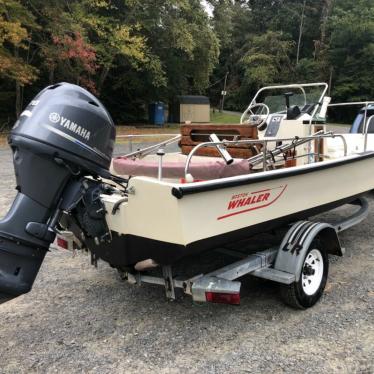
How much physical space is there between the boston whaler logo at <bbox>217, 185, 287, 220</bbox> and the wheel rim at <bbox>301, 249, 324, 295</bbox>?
59 cm

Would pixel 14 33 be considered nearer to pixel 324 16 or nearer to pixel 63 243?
pixel 63 243

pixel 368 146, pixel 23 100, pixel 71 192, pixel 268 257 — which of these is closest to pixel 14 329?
pixel 71 192

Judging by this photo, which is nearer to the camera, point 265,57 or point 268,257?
point 268,257

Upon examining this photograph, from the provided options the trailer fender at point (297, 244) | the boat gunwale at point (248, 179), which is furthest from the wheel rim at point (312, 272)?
the boat gunwale at point (248, 179)

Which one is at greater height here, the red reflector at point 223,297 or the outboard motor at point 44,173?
the outboard motor at point 44,173

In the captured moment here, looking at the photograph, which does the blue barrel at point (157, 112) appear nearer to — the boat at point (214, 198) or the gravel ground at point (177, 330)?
the boat at point (214, 198)

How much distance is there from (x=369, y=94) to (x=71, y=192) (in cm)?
3451

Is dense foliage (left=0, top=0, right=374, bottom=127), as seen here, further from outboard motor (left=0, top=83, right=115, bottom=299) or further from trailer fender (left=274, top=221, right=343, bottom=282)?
trailer fender (left=274, top=221, right=343, bottom=282)

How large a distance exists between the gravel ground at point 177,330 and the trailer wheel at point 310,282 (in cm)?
9

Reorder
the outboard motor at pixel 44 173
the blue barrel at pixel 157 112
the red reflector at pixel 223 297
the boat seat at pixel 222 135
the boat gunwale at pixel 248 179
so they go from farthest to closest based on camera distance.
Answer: the blue barrel at pixel 157 112
the boat seat at pixel 222 135
the red reflector at pixel 223 297
the boat gunwale at pixel 248 179
the outboard motor at pixel 44 173

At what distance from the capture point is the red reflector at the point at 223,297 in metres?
3.20

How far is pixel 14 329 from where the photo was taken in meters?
3.39

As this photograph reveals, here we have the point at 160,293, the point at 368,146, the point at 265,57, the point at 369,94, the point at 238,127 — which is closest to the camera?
the point at 160,293

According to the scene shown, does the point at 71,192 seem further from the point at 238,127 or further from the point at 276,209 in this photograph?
the point at 238,127
